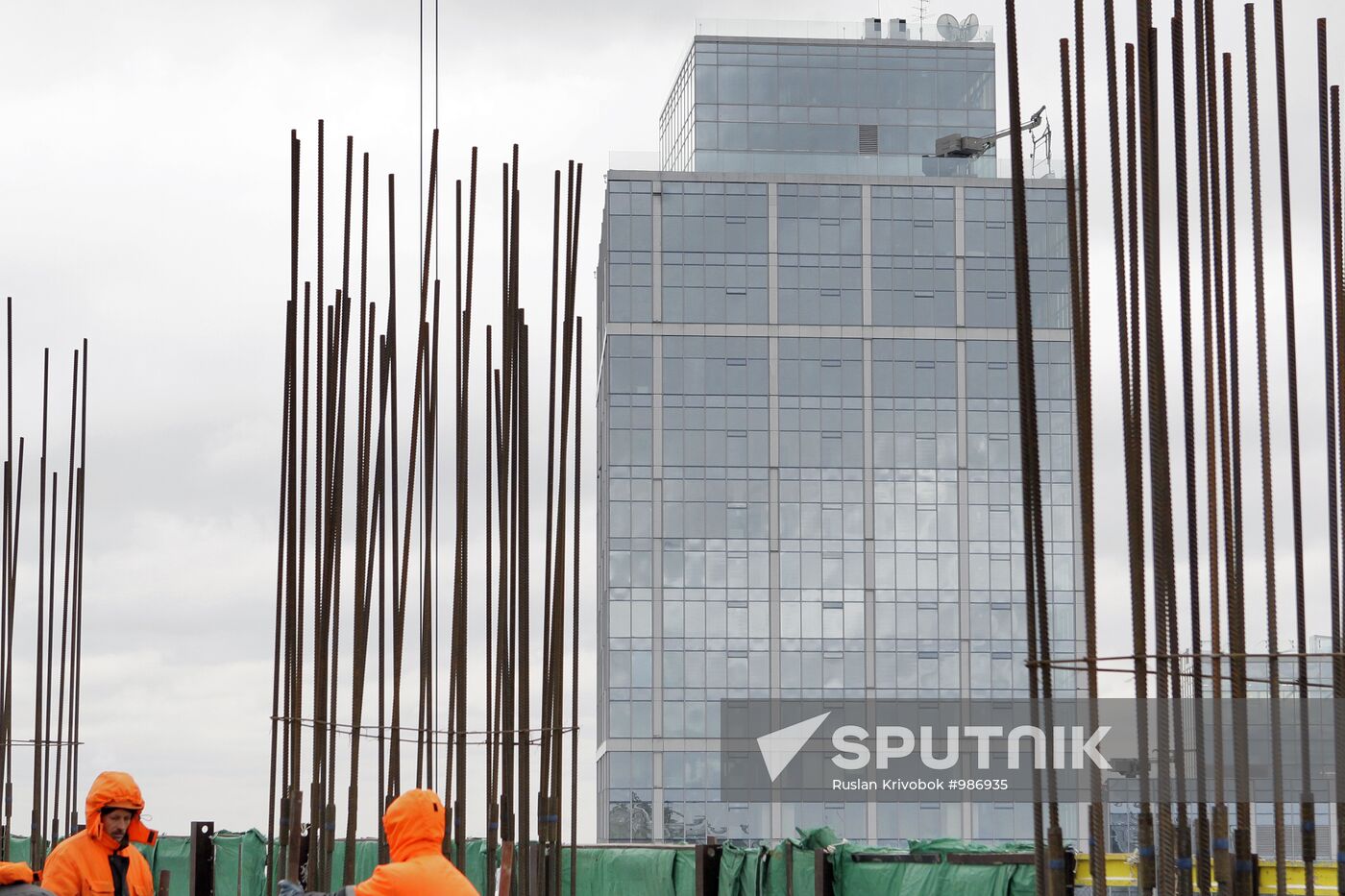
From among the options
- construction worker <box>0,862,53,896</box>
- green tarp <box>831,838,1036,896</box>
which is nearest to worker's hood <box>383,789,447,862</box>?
construction worker <box>0,862,53,896</box>

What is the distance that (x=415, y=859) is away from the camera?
23.8 ft

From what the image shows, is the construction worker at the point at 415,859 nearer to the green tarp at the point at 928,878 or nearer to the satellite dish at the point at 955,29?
the green tarp at the point at 928,878

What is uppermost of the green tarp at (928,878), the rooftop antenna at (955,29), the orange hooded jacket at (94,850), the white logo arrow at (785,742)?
the rooftop antenna at (955,29)

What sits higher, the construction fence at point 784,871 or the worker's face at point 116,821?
the worker's face at point 116,821

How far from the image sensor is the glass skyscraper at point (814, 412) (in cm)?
9062

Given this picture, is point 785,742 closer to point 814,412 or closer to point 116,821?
point 814,412

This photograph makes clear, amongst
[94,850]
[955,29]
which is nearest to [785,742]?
[955,29]

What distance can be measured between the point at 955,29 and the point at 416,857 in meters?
89.2

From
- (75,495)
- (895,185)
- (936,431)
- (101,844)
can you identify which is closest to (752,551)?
(936,431)

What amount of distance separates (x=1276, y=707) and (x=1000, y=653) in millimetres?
86240

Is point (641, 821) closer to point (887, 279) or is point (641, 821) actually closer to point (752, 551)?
point (752, 551)

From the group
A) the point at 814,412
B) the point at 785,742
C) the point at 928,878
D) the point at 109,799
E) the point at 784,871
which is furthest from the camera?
the point at 814,412

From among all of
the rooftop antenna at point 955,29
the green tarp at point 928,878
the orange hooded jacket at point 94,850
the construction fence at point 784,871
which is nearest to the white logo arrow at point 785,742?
the rooftop antenna at point 955,29

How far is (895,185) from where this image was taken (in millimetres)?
92438
